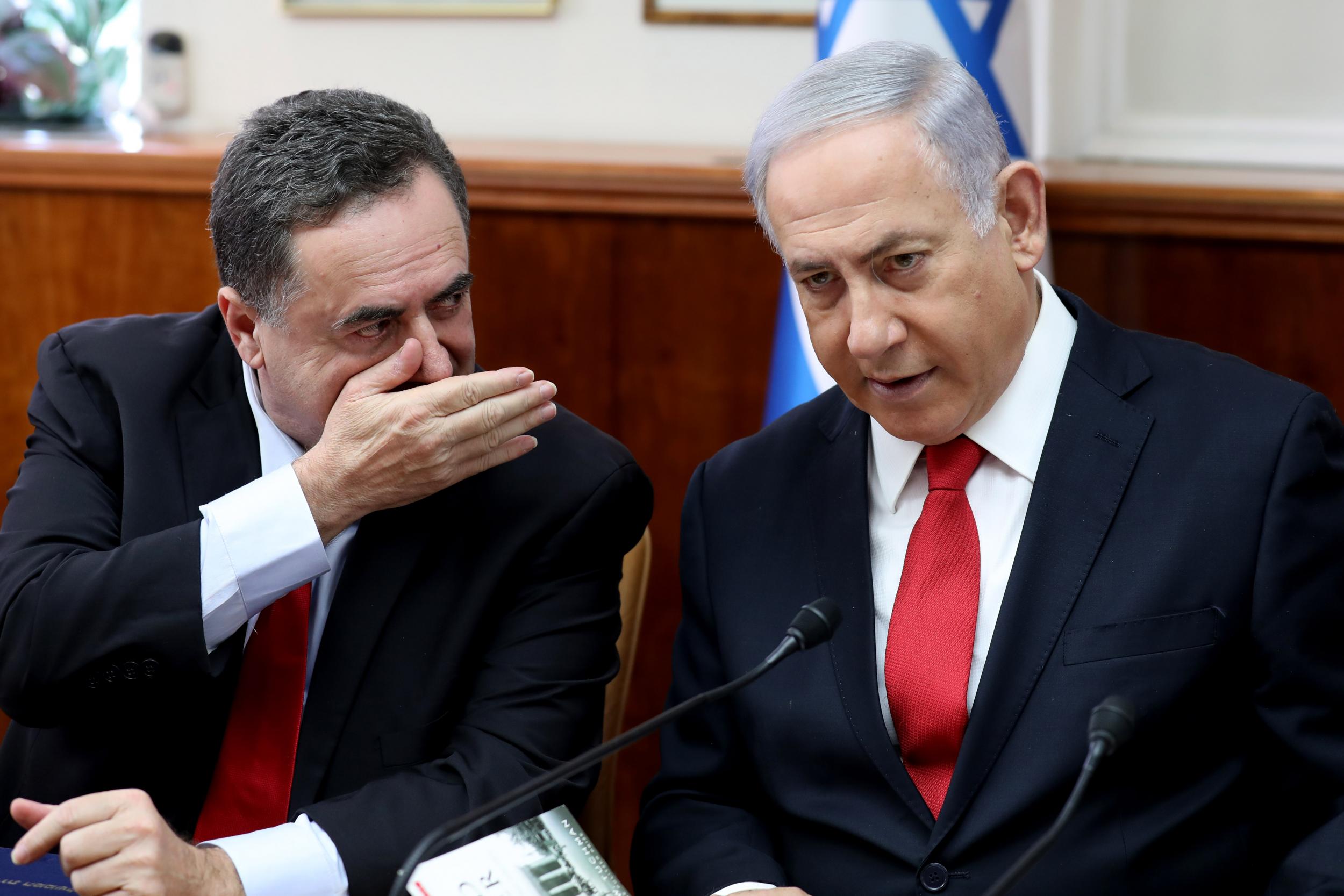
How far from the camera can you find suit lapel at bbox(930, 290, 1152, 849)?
4.74 ft

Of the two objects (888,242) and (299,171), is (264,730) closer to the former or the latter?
(299,171)

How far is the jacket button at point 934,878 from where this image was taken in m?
1.45

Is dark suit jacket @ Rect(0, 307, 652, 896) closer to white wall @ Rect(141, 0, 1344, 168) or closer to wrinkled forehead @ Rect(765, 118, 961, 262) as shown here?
wrinkled forehead @ Rect(765, 118, 961, 262)

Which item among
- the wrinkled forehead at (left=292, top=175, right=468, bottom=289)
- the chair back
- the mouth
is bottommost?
the chair back

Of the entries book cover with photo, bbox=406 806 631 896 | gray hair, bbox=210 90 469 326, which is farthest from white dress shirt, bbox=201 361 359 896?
book cover with photo, bbox=406 806 631 896

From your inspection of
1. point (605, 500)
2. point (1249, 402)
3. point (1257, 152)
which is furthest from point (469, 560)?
point (1257, 152)

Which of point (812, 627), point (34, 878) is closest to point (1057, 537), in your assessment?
point (812, 627)

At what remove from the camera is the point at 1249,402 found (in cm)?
149

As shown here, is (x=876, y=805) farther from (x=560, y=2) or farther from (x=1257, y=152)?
(x=560, y=2)

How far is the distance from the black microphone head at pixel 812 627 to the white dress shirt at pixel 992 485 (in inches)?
11.7

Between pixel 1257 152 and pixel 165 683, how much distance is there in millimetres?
2636

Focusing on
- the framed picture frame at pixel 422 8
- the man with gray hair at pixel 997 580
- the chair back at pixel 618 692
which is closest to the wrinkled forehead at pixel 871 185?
the man with gray hair at pixel 997 580

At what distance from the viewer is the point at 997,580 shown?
60.4 inches

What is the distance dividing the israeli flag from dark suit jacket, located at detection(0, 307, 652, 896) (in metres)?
0.76
